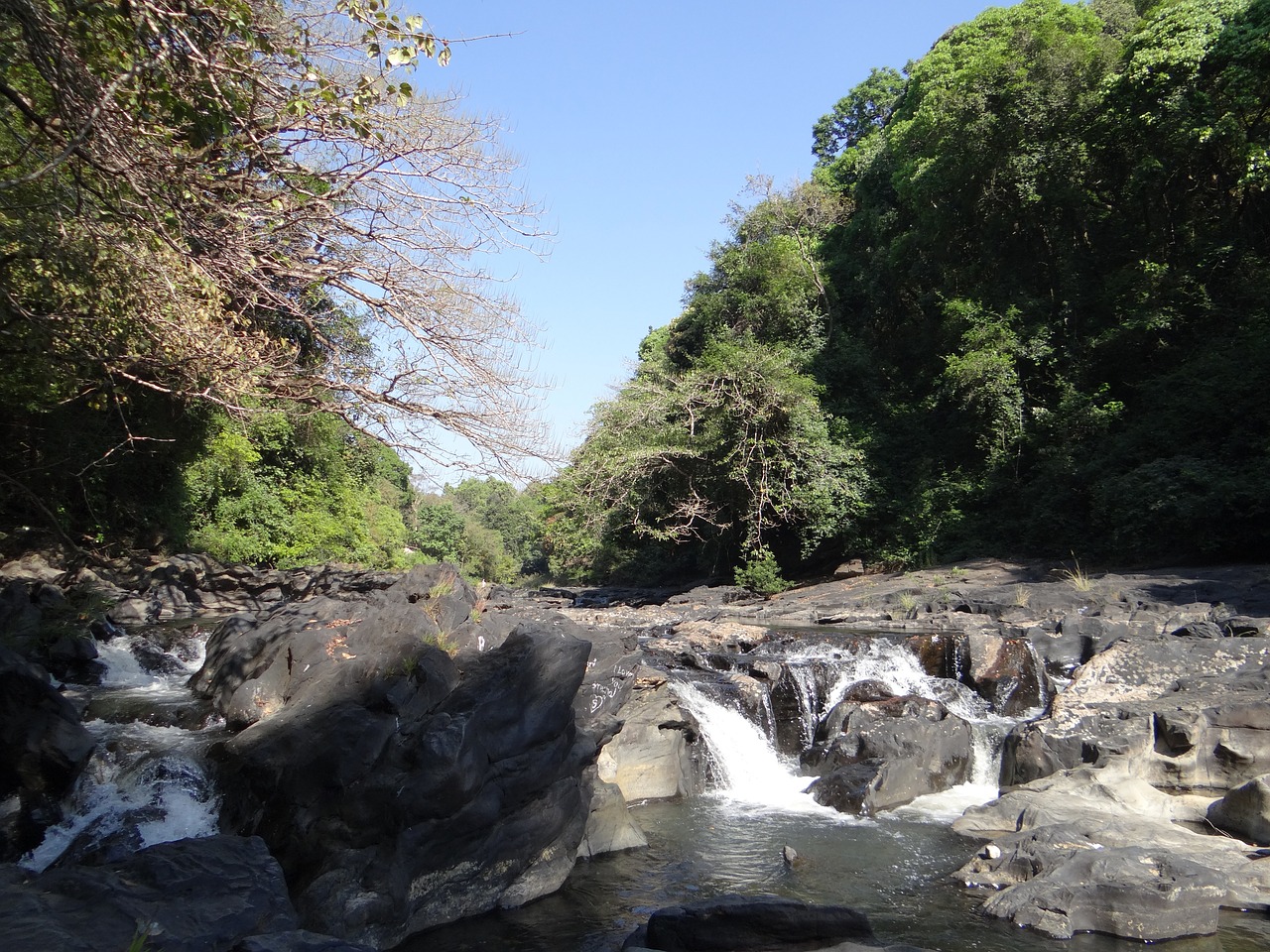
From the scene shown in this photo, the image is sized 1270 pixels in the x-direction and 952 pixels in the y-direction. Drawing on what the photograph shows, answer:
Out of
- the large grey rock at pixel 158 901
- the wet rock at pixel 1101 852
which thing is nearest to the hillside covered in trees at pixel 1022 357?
the wet rock at pixel 1101 852

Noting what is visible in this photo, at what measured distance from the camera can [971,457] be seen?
2312 cm

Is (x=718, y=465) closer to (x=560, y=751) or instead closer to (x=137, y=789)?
(x=560, y=751)

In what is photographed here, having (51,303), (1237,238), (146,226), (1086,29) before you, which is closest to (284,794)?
(146,226)

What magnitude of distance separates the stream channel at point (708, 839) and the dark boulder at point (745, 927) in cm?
72

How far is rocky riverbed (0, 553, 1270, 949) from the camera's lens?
5988 mm

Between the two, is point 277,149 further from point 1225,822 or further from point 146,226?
point 1225,822

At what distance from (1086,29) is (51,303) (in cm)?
2518

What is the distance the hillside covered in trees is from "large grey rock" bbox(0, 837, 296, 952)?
1628 cm

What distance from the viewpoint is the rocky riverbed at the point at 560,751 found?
599cm

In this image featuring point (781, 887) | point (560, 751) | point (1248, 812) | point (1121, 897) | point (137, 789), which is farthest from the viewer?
point (560, 751)

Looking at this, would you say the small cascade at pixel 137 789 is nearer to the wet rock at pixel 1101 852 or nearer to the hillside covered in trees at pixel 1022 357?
the wet rock at pixel 1101 852

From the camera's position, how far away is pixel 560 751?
750 centimetres

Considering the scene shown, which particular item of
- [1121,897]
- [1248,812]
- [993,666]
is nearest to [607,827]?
[1121,897]

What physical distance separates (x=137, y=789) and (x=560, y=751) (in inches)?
124
